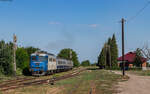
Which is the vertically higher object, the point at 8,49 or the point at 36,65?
the point at 8,49

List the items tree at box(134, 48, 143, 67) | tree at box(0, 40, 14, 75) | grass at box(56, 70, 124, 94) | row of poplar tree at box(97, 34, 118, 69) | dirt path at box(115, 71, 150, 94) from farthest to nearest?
row of poplar tree at box(97, 34, 118, 69)
tree at box(134, 48, 143, 67)
tree at box(0, 40, 14, 75)
dirt path at box(115, 71, 150, 94)
grass at box(56, 70, 124, 94)

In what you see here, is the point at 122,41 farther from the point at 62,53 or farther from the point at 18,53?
A: the point at 62,53

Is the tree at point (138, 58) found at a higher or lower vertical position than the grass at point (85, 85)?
higher

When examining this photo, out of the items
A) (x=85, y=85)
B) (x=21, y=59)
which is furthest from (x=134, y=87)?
(x=21, y=59)

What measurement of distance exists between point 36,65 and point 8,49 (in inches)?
176

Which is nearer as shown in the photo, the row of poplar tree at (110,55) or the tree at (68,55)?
the row of poplar tree at (110,55)

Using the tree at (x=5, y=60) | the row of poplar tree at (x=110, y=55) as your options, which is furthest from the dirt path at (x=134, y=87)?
the row of poplar tree at (x=110, y=55)

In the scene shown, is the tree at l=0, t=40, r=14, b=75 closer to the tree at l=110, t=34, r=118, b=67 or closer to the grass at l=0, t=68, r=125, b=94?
the grass at l=0, t=68, r=125, b=94

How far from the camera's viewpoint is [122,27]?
1503 inches

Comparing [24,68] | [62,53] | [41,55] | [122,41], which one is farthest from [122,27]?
[62,53]

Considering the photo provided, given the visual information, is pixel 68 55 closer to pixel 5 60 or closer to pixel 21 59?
pixel 21 59

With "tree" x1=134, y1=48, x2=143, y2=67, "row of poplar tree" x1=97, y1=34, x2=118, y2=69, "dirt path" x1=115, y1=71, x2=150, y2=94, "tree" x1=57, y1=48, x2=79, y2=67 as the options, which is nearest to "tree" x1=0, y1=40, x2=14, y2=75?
"dirt path" x1=115, y1=71, x2=150, y2=94

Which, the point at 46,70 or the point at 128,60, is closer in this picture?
the point at 46,70

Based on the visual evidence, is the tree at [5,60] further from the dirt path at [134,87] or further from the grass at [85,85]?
the dirt path at [134,87]
